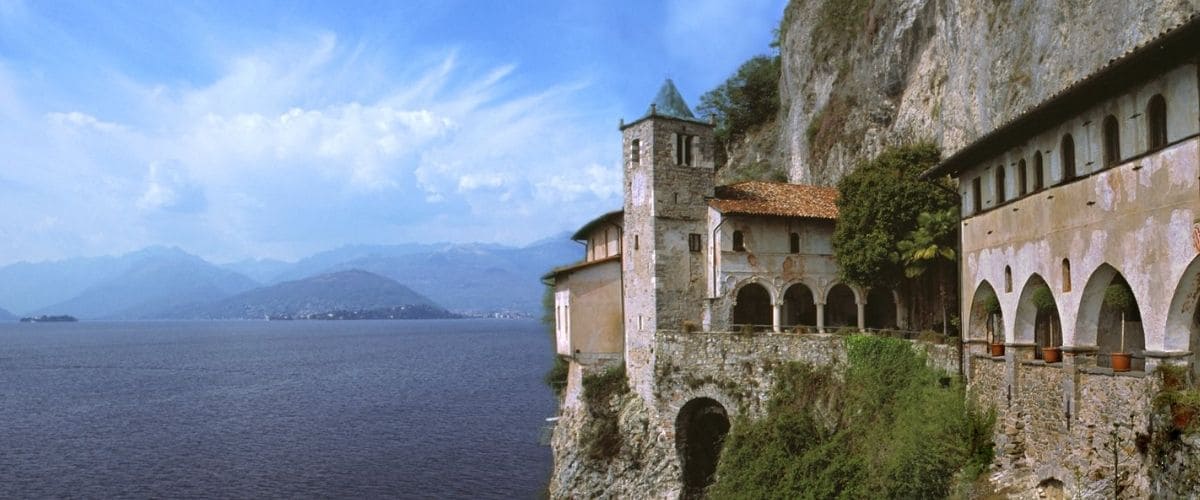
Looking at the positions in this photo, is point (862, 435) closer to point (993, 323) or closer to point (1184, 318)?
point (993, 323)

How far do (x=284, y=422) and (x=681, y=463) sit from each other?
37.4 m

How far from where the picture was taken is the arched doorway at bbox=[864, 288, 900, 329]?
130 ft

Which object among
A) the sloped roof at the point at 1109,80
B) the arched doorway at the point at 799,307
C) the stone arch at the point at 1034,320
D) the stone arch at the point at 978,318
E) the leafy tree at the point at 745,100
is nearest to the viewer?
the sloped roof at the point at 1109,80

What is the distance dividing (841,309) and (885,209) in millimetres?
9168

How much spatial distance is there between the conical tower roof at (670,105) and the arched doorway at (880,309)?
1132 centimetres

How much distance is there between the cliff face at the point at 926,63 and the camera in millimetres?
27172

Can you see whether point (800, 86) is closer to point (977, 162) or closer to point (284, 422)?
point (977, 162)

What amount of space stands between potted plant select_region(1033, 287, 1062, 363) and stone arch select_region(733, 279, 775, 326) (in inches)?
665

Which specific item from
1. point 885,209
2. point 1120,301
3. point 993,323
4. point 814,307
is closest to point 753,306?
point 814,307

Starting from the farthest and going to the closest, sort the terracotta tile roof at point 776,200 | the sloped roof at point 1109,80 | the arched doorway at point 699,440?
the terracotta tile roof at point 776,200, the arched doorway at point 699,440, the sloped roof at point 1109,80

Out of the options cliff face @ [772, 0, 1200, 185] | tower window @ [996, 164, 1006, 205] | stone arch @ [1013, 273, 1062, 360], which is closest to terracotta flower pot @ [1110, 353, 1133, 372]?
stone arch @ [1013, 273, 1062, 360]

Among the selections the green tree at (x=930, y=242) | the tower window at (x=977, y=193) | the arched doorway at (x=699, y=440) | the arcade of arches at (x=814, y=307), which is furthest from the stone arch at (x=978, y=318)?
the arcade of arches at (x=814, y=307)

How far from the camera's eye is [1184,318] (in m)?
15.0

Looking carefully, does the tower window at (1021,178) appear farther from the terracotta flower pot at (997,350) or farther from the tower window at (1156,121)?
the tower window at (1156,121)
